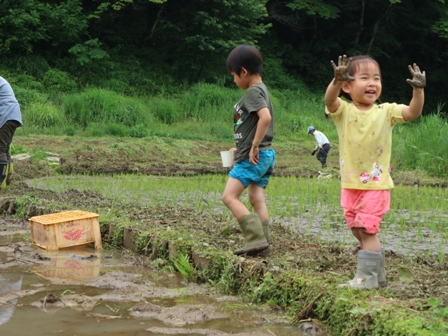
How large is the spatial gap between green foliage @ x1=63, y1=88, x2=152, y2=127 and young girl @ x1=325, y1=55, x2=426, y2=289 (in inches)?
565

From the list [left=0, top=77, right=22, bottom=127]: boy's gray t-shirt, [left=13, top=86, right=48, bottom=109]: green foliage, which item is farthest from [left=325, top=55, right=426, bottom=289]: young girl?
[left=13, top=86, right=48, bottom=109]: green foliage

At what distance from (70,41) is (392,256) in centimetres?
1968

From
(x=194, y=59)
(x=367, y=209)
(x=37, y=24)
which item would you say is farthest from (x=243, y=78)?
(x=194, y=59)

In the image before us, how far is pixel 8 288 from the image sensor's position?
14.1 feet

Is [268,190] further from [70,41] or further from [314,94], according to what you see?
[314,94]

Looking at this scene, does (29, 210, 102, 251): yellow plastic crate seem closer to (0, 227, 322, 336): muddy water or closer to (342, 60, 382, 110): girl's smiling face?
(0, 227, 322, 336): muddy water

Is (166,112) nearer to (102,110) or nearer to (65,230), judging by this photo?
(102,110)

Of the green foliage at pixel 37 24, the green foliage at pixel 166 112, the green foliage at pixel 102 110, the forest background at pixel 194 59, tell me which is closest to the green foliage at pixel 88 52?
the forest background at pixel 194 59

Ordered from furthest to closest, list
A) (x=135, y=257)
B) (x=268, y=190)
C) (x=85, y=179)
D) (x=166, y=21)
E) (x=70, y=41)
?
(x=166, y=21) → (x=70, y=41) → (x=85, y=179) → (x=268, y=190) → (x=135, y=257)

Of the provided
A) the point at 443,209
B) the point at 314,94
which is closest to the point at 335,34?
the point at 314,94

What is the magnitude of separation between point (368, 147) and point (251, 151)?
41.6 inches

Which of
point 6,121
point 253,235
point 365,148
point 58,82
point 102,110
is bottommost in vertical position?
point 102,110

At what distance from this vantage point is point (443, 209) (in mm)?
7977

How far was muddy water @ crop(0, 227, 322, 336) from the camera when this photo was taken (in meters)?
3.46
